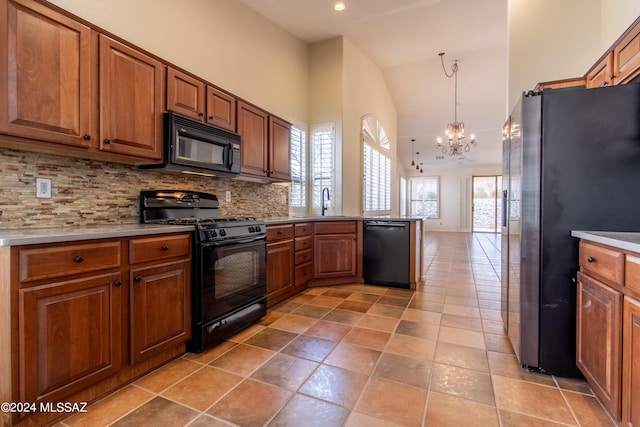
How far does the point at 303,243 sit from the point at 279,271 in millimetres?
528

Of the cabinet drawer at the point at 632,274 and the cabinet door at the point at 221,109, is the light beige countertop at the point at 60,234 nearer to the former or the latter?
the cabinet door at the point at 221,109

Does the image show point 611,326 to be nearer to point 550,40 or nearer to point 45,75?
point 550,40

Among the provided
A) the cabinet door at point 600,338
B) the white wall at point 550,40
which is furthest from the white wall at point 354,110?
the cabinet door at point 600,338

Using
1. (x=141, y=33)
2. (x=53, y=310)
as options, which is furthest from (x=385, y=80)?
(x=53, y=310)

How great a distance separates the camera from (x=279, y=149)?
3.51m

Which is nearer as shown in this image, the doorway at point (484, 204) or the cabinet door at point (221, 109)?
the cabinet door at point (221, 109)

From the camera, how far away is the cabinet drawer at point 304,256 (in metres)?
A: 3.40

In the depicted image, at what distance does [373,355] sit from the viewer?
2088 millimetres

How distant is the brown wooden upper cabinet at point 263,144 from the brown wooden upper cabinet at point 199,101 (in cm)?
16

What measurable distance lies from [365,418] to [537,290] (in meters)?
1.27

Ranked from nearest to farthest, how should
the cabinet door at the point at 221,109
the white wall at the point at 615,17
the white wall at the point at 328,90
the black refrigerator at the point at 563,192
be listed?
the black refrigerator at the point at 563,192, the white wall at the point at 615,17, the cabinet door at the point at 221,109, the white wall at the point at 328,90

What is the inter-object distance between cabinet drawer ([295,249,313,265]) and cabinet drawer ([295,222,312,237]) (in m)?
0.20

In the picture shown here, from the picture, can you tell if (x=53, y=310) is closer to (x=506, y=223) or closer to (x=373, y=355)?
(x=373, y=355)

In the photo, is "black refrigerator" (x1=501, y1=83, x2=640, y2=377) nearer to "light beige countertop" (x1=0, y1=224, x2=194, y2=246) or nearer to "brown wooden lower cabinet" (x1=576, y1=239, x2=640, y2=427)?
"brown wooden lower cabinet" (x1=576, y1=239, x2=640, y2=427)
